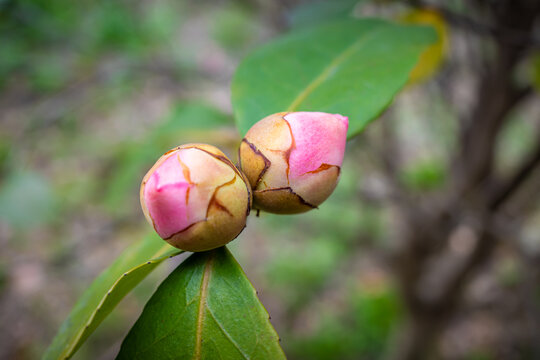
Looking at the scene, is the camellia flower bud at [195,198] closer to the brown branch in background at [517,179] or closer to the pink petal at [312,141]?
the pink petal at [312,141]

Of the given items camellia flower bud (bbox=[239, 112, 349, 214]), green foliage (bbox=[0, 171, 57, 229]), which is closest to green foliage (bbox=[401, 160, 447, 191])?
green foliage (bbox=[0, 171, 57, 229])

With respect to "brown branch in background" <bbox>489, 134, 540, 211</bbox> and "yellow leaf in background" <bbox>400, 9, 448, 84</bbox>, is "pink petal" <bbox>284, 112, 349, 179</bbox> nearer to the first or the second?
"yellow leaf in background" <bbox>400, 9, 448, 84</bbox>

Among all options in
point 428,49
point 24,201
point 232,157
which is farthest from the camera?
point 24,201

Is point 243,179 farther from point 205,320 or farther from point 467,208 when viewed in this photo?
point 467,208

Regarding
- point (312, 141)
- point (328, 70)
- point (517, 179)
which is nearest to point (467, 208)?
point (517, 179)

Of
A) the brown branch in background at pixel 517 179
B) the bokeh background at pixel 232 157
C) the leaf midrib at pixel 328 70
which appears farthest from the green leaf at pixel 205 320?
the brown branch in background at pixel 517 179

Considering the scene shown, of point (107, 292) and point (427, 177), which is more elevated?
point (107, 292)

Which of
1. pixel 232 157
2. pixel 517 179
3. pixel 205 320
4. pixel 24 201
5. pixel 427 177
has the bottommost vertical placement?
pixel 517 179
